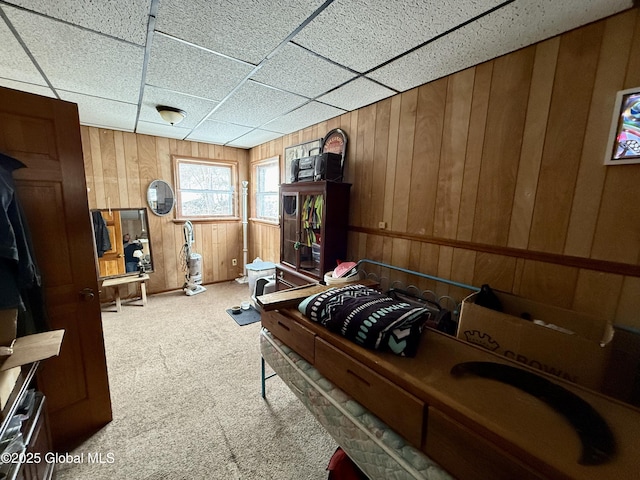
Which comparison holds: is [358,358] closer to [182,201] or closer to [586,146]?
[586,146]

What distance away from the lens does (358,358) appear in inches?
44.7

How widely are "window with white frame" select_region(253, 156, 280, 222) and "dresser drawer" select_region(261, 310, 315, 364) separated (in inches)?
96.3

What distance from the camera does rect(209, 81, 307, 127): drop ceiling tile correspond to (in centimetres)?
216

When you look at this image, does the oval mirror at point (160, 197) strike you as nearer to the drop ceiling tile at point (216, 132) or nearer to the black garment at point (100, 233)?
the black garment at point (100, 233)

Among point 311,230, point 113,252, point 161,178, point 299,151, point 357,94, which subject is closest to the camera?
Result: point 357,94

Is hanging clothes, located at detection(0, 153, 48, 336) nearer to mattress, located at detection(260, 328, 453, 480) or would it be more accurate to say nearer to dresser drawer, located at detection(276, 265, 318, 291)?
mattress, located at detection(260, 328, 453, 480)

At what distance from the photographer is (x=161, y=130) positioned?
344 centimetres

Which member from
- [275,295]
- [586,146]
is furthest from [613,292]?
[275,295]

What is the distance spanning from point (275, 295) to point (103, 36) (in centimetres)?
175

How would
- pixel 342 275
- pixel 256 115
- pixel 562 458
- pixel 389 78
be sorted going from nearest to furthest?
pixel 562 458 < pixel 389 78 < pixel 342 275 < pixel 256 115

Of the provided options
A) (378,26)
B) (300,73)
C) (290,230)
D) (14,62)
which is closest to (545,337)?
(378,26)

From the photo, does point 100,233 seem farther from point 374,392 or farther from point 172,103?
point 374,392

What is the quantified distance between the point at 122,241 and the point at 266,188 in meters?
2.16

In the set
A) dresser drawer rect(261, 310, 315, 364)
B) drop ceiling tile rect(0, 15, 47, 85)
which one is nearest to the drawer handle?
dresser drawer rect(261, 310, 315, 364)
